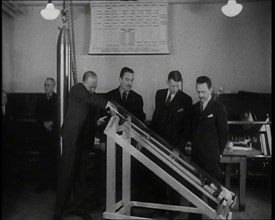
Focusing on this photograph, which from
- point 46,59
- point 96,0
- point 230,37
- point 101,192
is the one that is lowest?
point 101,192

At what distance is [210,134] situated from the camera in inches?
96.8

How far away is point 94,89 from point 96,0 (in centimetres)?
63

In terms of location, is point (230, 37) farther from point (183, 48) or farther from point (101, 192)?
point (101, 192)

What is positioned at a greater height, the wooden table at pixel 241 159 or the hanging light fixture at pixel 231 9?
the hanging light fixture at pixel 231 9

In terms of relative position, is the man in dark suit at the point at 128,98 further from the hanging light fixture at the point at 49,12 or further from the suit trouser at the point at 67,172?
the hanging light fixture at the point at 49,12

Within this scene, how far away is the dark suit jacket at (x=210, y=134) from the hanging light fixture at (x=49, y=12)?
123 cm

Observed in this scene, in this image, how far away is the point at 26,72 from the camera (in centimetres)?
266

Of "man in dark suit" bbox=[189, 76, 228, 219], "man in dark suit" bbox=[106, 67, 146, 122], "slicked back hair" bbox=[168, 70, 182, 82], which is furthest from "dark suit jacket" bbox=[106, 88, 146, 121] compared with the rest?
"man in dark suit" bbox=[189, 76, 228, 219]

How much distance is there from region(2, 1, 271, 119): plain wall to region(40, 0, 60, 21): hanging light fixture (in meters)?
0.07

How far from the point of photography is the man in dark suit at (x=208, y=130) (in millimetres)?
2447

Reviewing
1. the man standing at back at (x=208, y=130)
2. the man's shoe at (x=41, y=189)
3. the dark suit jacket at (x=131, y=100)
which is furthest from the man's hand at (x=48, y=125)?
the man standing at back at (x=208, y=130)

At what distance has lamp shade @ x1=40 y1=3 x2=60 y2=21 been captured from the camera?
242 centimetres

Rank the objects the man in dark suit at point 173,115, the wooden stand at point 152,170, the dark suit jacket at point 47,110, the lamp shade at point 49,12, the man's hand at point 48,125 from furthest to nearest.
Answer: the man's hand at point 48,125, the dark suit jacket at point 47,110, the man in dark suit at point 173,115, the lamp shade at point 49,12, the wooden stand at point 152,170

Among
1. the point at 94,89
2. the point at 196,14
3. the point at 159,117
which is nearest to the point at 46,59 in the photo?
the point at 94,89
